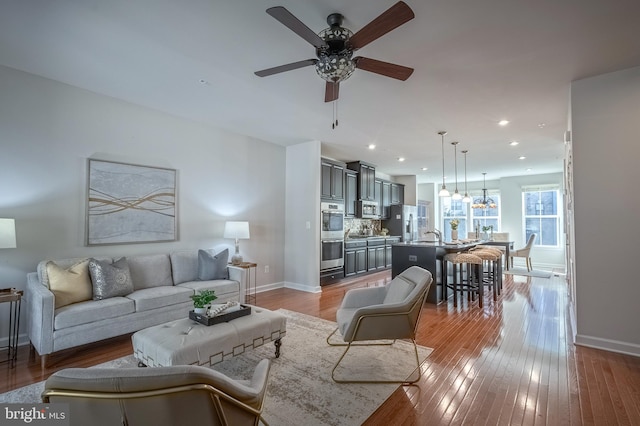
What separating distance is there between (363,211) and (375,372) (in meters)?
5.26

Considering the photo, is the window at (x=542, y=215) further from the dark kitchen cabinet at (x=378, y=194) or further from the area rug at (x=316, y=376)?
the area rug at (x=316, y=376)

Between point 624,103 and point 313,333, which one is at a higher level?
point 624,103

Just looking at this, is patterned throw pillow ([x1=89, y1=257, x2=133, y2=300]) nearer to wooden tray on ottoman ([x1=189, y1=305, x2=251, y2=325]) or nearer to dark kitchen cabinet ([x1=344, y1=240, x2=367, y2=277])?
wooden tray on ottoman ([x1=189, y1=305, x2=251, y2=325])

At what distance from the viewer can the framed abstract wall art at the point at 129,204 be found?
3.68 meters

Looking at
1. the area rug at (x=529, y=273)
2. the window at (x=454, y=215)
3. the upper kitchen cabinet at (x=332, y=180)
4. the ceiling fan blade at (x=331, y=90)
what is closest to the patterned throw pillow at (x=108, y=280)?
the ceiling fan blade at (x=331, y=90)

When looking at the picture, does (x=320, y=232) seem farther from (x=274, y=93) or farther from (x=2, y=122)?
(x=2, y=122)

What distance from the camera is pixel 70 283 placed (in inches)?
118

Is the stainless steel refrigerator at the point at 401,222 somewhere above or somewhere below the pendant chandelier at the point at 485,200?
below

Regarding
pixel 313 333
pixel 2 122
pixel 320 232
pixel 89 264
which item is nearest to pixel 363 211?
pixel 320 232

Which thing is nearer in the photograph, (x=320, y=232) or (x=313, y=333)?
(x=313, y=333)

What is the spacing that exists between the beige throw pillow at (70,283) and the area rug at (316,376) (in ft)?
2.56

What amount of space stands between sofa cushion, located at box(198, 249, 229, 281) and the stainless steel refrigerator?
566cm

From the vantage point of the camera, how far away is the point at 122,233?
153 inches

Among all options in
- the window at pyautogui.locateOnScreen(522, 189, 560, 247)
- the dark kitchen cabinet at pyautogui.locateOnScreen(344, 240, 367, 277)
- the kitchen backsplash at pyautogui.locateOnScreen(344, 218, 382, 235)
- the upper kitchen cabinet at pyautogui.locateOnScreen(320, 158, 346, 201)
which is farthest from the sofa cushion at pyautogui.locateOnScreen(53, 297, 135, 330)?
the window at pyautogui.locateOnScreen(522, 189, 560, 247)
